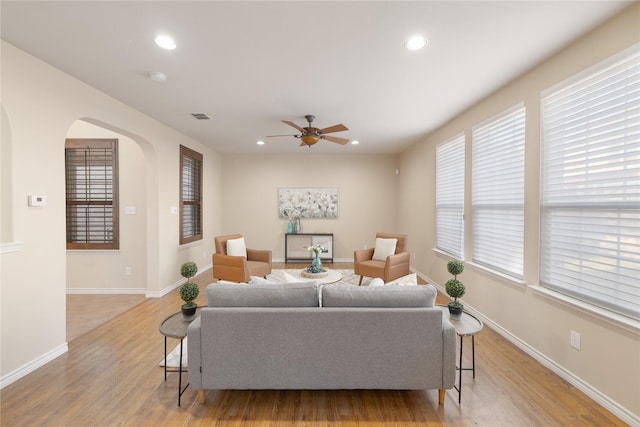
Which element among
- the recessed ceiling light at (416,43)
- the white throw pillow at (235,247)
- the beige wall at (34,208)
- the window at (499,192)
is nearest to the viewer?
the recessed ceiling light at (416,43)

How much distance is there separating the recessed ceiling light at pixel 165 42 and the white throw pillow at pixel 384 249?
3.97m

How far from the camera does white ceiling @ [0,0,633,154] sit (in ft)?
6.11

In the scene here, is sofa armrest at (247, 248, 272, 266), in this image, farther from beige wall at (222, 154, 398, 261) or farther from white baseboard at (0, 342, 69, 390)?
white baseboard at (0, 342, 69, 390)

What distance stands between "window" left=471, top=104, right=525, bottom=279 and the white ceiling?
0.46 m

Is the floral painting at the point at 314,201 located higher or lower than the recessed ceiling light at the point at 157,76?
lower

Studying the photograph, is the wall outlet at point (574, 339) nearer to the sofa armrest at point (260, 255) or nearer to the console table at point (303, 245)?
the sofa armrest at point (260, 255)

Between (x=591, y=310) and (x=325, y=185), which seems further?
(x=325, y=185)

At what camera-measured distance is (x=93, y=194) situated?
4398 mm

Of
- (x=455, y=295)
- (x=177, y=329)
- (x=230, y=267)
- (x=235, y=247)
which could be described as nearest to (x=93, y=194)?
(x=235, y=247)

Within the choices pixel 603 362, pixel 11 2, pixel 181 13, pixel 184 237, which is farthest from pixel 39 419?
pixel 603 362

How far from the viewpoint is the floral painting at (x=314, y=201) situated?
22.7ft

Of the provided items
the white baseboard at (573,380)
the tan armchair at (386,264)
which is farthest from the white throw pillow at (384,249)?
the white baseboard at (573,380)

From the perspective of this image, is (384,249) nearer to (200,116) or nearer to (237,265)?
(237,265)

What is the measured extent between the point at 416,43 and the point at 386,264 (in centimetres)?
299
